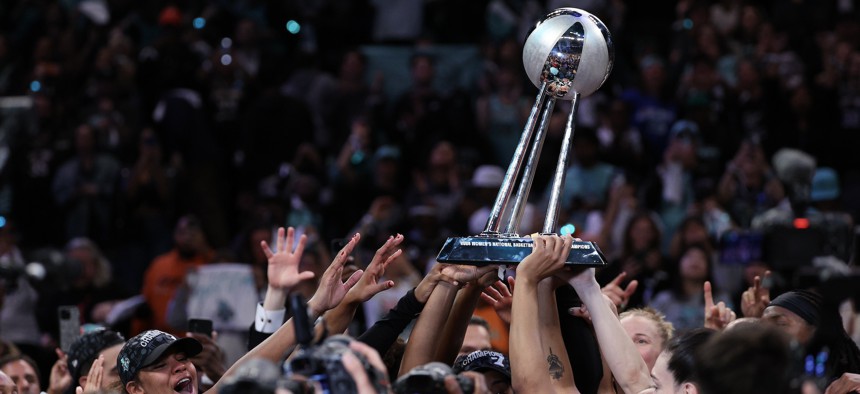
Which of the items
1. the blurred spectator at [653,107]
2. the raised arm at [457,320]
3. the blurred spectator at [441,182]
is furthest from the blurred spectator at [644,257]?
the raised arm at [457,320]

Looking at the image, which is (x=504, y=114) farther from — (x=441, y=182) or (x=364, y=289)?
(x=364, y=289)

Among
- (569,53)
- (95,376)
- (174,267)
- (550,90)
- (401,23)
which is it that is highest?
(401,23)

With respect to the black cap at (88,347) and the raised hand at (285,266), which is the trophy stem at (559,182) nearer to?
the raised hand at (285,266)

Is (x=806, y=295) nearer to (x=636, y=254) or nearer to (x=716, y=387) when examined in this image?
(x=716, y=387)

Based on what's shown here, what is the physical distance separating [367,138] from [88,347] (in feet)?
21.2

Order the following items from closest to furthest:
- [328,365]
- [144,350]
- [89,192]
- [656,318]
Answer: [328,365] → [144,350] → [656,318] → [89,192]

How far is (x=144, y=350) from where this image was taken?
17.9 feet

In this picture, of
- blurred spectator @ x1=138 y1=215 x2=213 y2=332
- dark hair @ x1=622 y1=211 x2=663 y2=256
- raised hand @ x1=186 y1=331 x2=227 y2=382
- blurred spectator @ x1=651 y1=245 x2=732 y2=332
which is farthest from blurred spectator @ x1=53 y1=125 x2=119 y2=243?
raised hand @ x1=186 y1=331 x2=227 y2=382

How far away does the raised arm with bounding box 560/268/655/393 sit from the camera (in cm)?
496

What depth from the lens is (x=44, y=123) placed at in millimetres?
13641

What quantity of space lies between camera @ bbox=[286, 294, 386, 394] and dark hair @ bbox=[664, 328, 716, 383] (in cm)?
126

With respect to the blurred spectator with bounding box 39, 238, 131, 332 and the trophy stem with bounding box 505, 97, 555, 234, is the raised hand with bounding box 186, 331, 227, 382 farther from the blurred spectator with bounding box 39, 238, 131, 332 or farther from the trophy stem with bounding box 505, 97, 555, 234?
the blurred spectator with bounding box 39, 238, 131, 332

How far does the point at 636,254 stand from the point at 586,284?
502cm

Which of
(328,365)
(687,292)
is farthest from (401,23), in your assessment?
(328,365)
